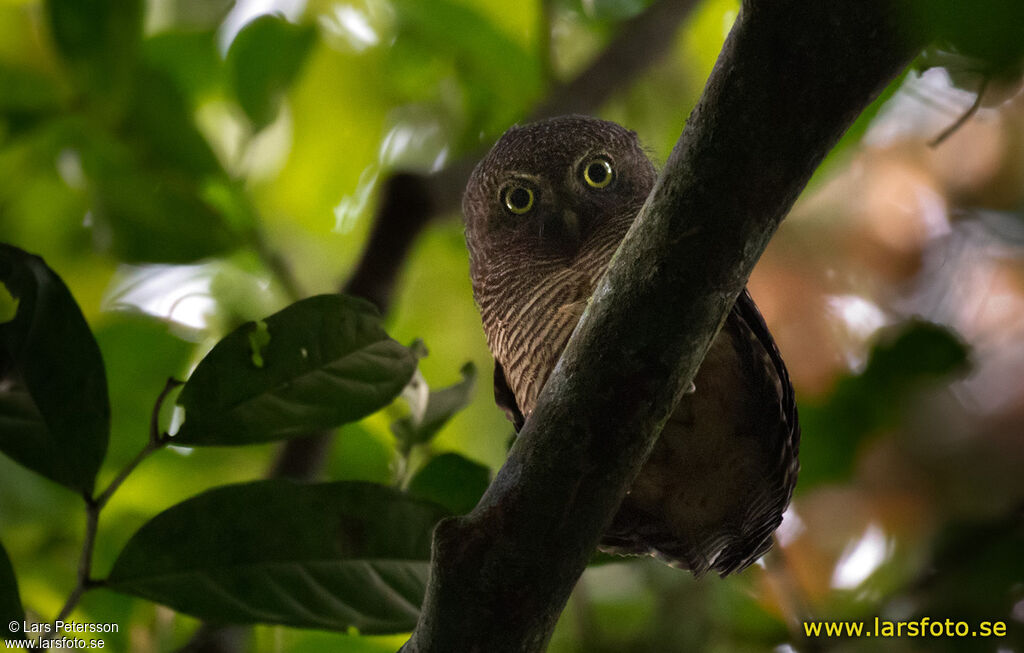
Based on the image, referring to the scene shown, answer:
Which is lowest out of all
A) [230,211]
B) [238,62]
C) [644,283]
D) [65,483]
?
[230,211]

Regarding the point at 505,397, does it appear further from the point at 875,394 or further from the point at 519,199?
the point at 875,394

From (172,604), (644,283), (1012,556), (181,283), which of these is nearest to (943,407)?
(1012,556)

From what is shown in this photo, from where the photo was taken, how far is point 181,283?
3291 millimetres

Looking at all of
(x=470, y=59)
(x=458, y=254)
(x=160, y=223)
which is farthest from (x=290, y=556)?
(x=470, y=59)

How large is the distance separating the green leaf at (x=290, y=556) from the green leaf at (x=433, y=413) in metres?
0.30

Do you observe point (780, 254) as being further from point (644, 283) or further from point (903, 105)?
A: point (644, 283)

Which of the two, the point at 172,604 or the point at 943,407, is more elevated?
the point at 943,407

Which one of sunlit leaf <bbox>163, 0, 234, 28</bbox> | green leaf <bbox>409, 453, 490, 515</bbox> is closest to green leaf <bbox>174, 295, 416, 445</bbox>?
green leaf <bbox>409, 453, 490, 515</bbox>

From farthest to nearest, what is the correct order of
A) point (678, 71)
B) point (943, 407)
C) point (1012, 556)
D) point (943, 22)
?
point (678, 71) < point (943, 407) < point (1012, 556) < point (943, 22)

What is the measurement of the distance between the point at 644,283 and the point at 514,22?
2757mm

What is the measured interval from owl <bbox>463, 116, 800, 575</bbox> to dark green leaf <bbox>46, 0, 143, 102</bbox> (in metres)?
1.10

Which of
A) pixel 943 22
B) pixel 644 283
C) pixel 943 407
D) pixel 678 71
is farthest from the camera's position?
pixel 678 71

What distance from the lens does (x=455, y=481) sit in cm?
213

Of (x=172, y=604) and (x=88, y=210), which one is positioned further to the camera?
(x=88, y=210)
